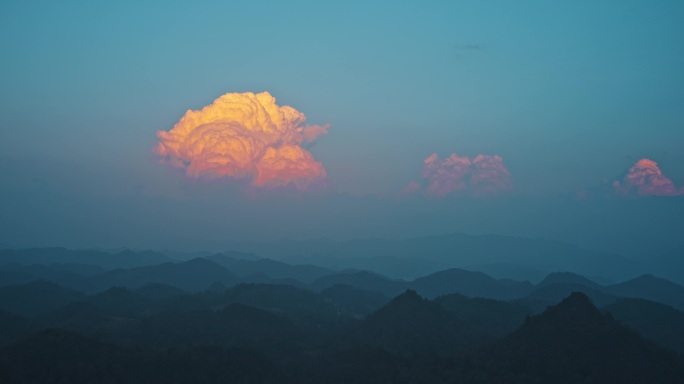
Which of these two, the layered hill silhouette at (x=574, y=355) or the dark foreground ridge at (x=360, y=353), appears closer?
the dark foreground ridge at (x=360, y=353)

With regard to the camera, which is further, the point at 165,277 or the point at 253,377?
the point at 165,277

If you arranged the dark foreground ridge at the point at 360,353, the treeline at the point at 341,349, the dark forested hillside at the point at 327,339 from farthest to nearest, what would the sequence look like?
the dark forested hillside at the point at 327,339 → the treeline at the point at 341,349 → the dark foreground ridge at the point at 360,353

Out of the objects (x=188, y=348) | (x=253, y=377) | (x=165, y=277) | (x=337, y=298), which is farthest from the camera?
(x=165, y=277)

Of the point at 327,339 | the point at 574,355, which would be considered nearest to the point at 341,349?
the point at 327,339

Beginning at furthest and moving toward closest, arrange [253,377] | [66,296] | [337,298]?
[337,298]
[66,296]
[253,377]

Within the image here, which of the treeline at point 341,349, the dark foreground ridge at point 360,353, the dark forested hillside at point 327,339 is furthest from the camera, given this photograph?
the dark forested hillside at point 327,339

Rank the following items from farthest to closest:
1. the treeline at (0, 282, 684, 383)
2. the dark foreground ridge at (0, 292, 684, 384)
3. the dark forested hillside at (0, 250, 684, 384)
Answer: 1. the dark forested hillside at (0, 250, 684, 384)
2. the treeline at (0, 282, 684, 383)
3. the dark foreground ridge at (0, 292, 684, 384)

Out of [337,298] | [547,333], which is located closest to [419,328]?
[547,333]

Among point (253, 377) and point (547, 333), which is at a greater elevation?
point (547, 333)

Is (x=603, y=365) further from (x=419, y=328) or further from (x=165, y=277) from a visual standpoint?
(x=165, y=277)

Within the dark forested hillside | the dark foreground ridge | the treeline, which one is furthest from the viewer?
the dark forested hillside
